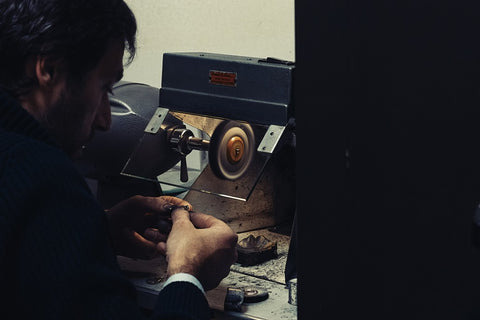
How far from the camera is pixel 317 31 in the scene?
1175 millimetres

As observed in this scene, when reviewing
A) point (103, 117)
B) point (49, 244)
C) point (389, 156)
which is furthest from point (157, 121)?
point (49, 244)

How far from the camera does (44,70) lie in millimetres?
1086

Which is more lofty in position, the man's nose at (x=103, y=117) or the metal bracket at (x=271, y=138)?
the man's nose at (x=103, y=117)

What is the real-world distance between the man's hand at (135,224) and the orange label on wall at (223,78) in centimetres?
28

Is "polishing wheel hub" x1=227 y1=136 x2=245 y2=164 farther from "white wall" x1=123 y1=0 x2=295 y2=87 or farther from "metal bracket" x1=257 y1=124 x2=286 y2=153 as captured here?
"white wall" x1=123 y1=0 x2=295 y2=87

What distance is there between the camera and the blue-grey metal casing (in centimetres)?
150

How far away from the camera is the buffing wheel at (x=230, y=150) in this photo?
1.58 metres

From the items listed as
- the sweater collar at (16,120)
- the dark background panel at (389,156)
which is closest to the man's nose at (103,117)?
the sweater collar at (16,120)

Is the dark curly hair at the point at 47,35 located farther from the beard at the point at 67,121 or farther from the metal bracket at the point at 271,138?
the metal bracket at the point at 271,138

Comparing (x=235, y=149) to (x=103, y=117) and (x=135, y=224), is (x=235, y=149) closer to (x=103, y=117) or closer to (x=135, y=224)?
(x=135, y=224)

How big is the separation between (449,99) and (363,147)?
0.52ft

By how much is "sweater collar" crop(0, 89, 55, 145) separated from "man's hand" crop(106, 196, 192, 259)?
2.00 feet

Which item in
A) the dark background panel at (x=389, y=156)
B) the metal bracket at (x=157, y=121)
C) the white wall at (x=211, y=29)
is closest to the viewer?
the dark background panel at (x=389, y=156)

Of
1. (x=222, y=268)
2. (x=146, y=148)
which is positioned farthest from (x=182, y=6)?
(x=222, y=268)
